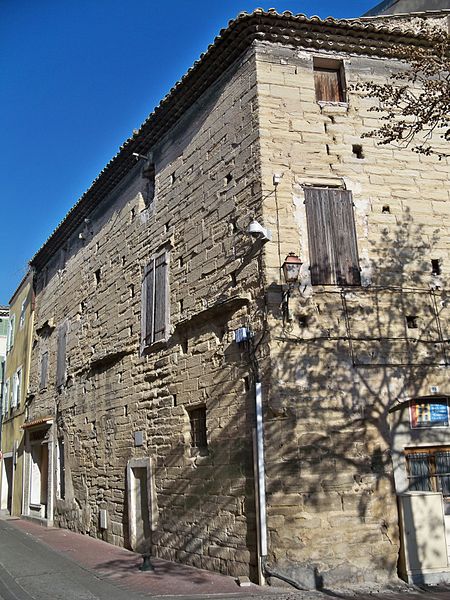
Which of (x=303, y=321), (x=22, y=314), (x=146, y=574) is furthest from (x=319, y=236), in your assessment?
(x=22, y=314)

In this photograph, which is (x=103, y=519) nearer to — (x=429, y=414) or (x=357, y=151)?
(x=429, y=414)

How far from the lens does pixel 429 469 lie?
7945mm

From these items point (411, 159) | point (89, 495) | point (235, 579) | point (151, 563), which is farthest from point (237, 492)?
point (89, 495)

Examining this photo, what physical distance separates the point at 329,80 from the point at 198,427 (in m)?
5.90

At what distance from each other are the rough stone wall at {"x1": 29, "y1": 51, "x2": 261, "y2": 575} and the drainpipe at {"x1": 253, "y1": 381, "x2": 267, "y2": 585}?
257mm

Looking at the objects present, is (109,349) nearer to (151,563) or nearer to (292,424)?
(151,563)

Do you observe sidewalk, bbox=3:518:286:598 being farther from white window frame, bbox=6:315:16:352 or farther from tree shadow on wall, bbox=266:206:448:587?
white window frame, bbox=6:315:16:352

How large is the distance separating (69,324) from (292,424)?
9947 mm

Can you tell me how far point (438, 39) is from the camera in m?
7.77

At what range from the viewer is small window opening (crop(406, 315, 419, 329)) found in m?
8.34

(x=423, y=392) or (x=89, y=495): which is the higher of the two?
(x=423, y=392)

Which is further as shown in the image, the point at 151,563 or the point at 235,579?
the point at 151,563

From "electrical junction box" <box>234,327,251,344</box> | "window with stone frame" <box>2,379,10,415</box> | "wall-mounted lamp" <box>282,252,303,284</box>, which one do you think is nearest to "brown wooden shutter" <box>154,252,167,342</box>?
"electrical junction box" <box>234,327,251,344</box>

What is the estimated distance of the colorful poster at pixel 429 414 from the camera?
8.07m
